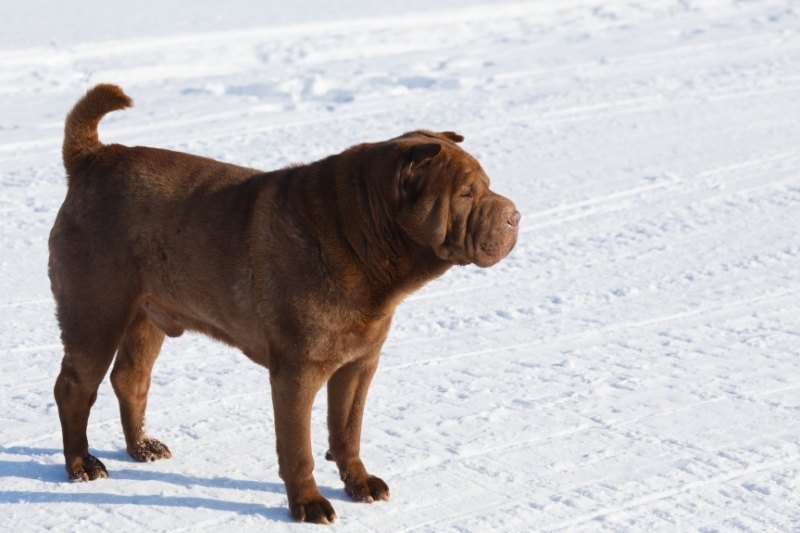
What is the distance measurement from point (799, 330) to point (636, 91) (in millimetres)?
6358

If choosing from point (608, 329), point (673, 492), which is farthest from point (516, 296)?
point (673, 492)

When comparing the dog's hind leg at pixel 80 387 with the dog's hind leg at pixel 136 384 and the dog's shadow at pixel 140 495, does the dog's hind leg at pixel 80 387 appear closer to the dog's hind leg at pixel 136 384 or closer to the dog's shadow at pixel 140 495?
the dog's shadow at pixel 140 495

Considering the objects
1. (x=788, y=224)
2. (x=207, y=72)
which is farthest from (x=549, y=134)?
(x=207, y=72)

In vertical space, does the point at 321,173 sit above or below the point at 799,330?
above

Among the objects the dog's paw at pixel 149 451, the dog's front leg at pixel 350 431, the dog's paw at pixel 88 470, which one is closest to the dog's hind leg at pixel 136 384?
the dog's paw at pixel 149 451

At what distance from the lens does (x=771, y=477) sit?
15.4ft

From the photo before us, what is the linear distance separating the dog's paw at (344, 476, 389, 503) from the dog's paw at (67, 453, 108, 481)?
1.04 m

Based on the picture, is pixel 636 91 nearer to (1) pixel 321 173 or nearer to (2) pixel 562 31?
(2) pixel 562 31

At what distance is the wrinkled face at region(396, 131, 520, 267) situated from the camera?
13.6 feet

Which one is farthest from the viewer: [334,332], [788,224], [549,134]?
[549,134]

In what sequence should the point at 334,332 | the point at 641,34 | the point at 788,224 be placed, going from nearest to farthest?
the point at 334,332
the point at 788,224
the point at 641,34

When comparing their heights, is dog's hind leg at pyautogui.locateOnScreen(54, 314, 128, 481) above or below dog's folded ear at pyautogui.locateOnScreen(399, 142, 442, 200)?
below

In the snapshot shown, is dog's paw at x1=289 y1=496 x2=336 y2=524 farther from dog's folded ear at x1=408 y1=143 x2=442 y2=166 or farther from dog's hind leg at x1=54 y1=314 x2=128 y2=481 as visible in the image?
dog's folded ear at x1=408 y1=143 x2=442 y2=166

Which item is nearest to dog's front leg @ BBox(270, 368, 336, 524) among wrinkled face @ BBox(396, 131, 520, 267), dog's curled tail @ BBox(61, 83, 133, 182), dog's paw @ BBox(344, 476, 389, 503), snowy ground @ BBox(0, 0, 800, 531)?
snowy ground @ BBox(0, 0, 800, 531)
